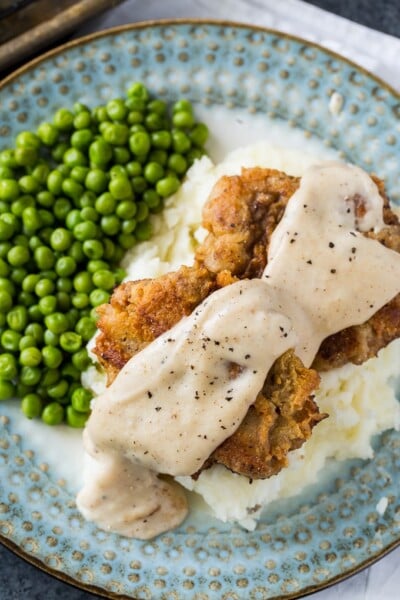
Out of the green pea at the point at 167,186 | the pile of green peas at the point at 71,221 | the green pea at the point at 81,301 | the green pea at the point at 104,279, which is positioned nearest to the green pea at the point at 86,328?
the pile of green peas at the point at 71,221

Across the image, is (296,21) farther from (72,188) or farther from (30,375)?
(30,375)

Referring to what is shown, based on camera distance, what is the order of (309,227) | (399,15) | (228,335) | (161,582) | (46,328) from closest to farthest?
(228,335)
(309,227)
(161,582)
(46,328)
(399,15)

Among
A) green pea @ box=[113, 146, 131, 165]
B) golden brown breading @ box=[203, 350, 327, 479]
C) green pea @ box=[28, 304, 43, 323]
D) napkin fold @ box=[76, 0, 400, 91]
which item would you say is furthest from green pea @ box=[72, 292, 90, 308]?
napkin fold @ box=[76, 0, 400, 91]

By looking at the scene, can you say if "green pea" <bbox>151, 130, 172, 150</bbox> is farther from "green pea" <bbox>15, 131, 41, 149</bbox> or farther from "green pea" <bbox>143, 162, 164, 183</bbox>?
"green pea" <bbox>15, 131, 41, 149</bbox>

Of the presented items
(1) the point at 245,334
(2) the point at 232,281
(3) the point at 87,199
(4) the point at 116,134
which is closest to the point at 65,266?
(3) the point at 87,199

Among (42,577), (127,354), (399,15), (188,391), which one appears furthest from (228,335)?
(399,15)

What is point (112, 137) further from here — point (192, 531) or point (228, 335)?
point (192, 531)
